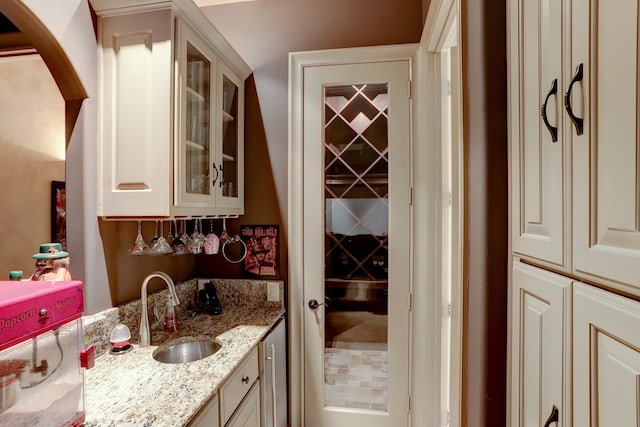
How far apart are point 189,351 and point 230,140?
117 cm

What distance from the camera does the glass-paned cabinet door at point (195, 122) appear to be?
4.89 feet

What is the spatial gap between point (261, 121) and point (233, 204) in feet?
1.91

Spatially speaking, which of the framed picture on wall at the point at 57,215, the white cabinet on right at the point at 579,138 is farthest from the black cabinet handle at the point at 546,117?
the framed picture on wall at the point at 57,215

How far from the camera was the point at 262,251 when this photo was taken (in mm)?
2195

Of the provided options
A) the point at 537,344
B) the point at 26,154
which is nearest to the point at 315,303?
the point at 537,344

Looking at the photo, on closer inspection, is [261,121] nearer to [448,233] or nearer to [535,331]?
[448,233]

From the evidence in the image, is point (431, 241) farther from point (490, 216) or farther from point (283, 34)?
point (283, 34)

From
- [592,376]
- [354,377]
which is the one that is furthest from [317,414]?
[592,376]

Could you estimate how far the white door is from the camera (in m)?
2.05

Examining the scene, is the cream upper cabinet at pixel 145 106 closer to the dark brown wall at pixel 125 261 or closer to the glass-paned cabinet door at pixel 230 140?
the dark brown wall at pixel 125 261

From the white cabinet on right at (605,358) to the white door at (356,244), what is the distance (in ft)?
4.76

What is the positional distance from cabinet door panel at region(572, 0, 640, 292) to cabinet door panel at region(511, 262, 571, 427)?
0.35ft

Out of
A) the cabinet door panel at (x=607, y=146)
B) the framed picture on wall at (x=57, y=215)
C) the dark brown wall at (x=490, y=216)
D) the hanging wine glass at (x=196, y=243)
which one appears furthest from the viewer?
the framed picture on wall at (x=57, y=215)

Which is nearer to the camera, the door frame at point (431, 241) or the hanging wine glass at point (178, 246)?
the hanging wine glass at point (178, 246)
